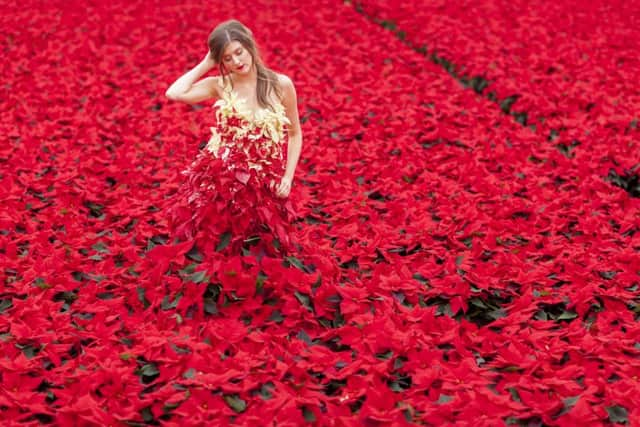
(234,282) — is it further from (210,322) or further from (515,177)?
(515,177)

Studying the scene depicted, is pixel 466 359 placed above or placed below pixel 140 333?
below

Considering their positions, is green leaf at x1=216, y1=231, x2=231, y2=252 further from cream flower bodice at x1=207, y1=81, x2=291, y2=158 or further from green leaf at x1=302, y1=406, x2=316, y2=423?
green leaf at x1=302, y1=406, x2=316, y2=423

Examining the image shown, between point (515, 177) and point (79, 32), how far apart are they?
13.5 feet

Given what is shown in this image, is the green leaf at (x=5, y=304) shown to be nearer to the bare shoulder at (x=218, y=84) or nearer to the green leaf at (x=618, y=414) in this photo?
the bare shoulder at (x=218, y=84)

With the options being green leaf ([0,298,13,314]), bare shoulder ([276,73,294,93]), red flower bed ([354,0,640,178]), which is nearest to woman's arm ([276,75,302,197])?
bare shoulder ([276,73,294,93])

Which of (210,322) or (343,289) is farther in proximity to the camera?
(343,289)

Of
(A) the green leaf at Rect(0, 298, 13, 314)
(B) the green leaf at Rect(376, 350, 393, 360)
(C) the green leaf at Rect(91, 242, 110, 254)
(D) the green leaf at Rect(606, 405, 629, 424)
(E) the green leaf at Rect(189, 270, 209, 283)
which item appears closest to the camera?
(D) the green leaf at Rect(606, 405, 629, 424)

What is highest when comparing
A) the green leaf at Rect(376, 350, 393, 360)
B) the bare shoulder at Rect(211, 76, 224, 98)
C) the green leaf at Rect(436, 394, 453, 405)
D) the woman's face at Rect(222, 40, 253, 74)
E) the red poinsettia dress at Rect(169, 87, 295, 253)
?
the woman's face at Rect(222, 40, 253, 74)

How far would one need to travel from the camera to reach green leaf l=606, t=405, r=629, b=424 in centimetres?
186

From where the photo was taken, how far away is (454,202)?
3.30 m

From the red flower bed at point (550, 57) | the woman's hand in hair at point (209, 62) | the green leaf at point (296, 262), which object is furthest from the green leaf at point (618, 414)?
the red flower bed at point (550, 57)

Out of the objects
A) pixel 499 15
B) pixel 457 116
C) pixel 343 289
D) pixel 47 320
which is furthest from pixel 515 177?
pixel 499 15

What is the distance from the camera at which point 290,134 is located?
8.96 feet

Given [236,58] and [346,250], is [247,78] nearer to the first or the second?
[236,58]
